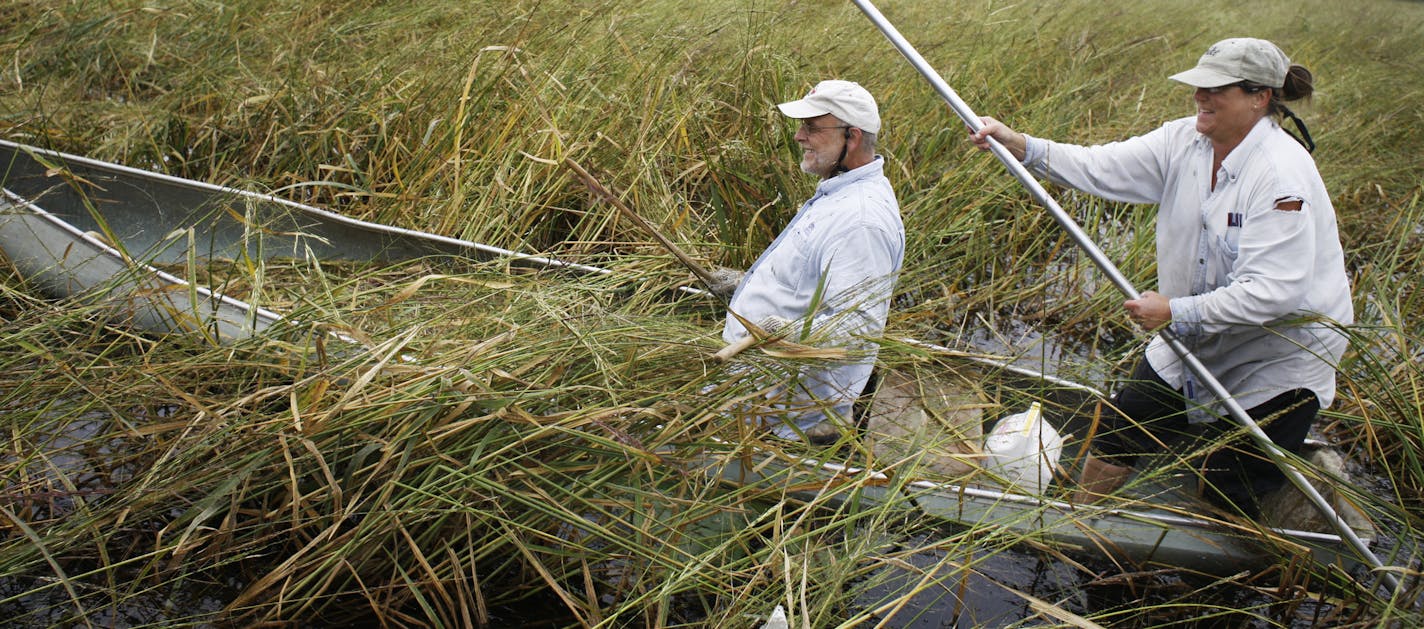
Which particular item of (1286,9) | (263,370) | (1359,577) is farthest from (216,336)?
(1286,9)

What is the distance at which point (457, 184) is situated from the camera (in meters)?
4.77

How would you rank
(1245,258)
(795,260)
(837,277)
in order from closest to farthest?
(1245,258), (837,277), (795,260)

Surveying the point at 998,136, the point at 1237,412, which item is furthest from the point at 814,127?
the point at 1237,412

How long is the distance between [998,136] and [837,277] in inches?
32.1

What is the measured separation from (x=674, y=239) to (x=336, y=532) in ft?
→ 7.38

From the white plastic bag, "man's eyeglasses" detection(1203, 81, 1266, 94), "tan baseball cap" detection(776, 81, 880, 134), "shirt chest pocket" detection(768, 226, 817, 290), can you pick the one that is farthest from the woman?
"shirt chest pocket" detection(768, 226, 817, 290)

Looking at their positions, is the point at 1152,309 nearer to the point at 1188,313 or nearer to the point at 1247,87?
the point at 1188,313

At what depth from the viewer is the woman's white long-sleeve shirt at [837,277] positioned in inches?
116

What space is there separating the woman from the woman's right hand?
24mm

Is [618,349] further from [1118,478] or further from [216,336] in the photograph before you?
[1118,478]

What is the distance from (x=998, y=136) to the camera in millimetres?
3482

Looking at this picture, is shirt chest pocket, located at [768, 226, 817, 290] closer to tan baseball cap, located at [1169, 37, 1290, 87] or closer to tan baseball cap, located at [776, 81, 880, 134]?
tan baseball cap, located at [776, 81, 880, 134]

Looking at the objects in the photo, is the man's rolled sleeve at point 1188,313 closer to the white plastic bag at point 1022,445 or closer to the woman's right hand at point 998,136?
the white plastic bag at point 1022,445

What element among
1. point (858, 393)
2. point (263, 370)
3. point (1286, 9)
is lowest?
point (1286, 9)
